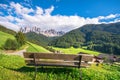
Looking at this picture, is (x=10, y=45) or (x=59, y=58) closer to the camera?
(x=59, y=58)

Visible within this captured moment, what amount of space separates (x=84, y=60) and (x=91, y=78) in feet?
3.61

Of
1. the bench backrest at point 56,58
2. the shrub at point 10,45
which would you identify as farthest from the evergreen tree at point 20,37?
the bench backrest at point 56,58

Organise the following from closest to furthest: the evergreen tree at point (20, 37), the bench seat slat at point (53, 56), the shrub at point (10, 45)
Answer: the bench seat slat at point (53, 56) → the shrub at point (10, 45) → the evergreen tree at point (20, 37)

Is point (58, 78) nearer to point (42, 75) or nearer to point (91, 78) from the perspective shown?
point (42, 75)

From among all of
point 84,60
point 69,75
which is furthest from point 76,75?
point 84,60

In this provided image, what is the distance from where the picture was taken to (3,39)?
8169 centimetres

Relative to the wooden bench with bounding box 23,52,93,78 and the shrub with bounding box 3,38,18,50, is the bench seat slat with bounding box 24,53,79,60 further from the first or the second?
the shrub with bounding box 3,38,18,50

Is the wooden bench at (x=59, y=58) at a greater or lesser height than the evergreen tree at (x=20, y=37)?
lesser

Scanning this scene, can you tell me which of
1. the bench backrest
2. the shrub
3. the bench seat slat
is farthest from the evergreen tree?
the bench seat slat

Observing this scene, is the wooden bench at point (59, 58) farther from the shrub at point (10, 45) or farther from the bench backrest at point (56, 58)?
the shrub at point (10, 45)

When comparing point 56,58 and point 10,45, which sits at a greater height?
point 10,45

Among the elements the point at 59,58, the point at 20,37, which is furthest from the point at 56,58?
the point at 20,37

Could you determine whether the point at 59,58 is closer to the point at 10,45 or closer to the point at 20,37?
the point at 10,45

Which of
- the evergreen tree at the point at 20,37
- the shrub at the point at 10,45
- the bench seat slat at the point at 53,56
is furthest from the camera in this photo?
the evergreen tree at the point at 20,37
